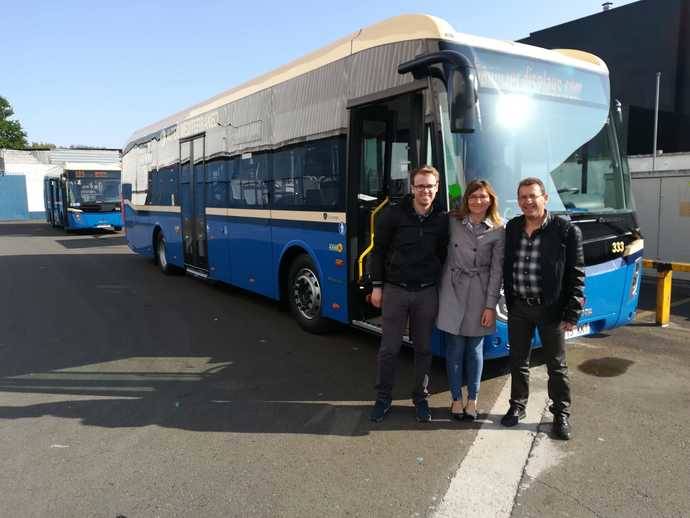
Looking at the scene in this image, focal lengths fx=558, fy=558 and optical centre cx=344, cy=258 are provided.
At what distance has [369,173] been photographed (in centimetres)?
586

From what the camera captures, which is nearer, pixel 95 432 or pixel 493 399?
pixel 95 432

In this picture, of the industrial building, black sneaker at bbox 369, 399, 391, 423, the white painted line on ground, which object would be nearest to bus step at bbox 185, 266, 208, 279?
black sneaker at bbox 369, 399, 391, 423

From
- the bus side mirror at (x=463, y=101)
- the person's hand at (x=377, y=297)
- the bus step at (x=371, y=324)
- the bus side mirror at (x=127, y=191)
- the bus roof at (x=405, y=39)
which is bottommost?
the bus step at (x=371, y=324)

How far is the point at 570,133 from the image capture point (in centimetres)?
530

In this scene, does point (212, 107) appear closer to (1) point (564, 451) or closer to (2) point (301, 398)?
(2) point (301, 398)

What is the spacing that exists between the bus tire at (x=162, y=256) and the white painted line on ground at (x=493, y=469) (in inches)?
359

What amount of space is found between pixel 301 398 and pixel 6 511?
232 centimetres

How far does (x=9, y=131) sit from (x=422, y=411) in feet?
288

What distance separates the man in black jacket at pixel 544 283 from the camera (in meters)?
3.89

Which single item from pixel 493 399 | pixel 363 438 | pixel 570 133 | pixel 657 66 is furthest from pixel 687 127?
pixel 363 438

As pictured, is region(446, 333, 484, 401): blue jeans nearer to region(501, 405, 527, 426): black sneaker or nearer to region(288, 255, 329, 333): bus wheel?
region(501, 405, 527, 426): black sneaker

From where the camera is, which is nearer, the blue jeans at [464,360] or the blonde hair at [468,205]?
the blonde hair at [468,205]

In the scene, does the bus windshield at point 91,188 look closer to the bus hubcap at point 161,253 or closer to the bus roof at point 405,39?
the bus hubcap at point 161,253

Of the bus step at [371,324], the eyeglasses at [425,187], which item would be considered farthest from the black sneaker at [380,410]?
the eyeglasses at [425,187]
